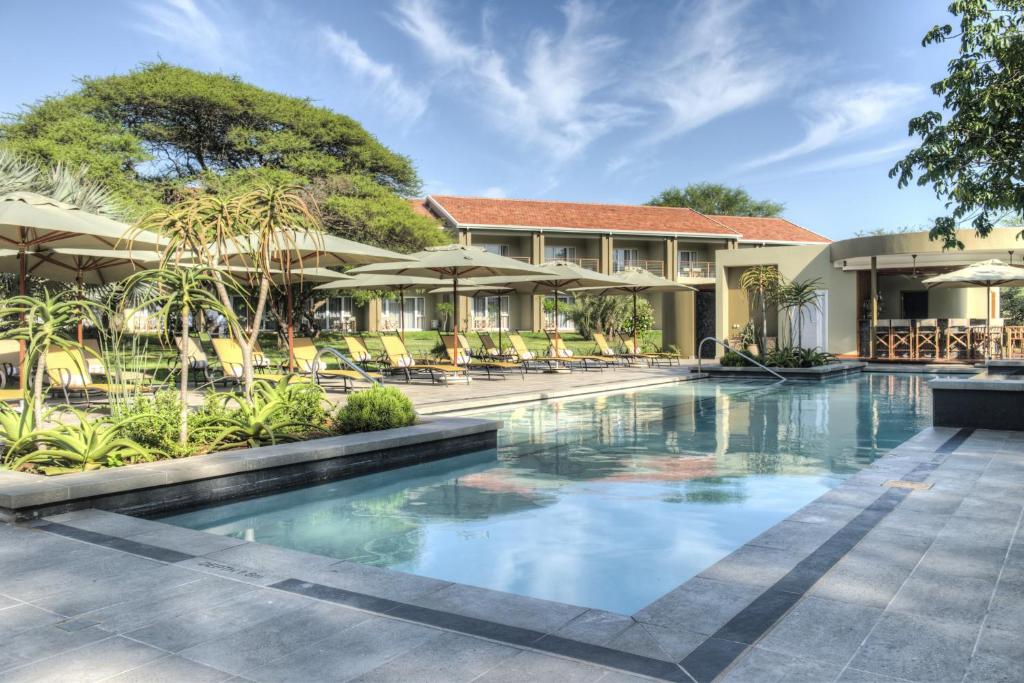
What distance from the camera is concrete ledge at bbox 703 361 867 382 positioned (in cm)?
1641

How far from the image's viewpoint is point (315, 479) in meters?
6.12

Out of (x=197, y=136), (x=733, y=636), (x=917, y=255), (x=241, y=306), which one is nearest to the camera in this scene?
(x=733, y=636)

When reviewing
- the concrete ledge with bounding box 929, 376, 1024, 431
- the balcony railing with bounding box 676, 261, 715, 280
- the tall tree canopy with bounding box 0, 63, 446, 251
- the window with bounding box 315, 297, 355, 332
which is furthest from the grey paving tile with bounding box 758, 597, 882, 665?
the balcony railing with bounding box 676, 261, 715, 280

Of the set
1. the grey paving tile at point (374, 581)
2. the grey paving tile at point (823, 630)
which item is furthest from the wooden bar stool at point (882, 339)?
the grey paving tile at point (374, 581)

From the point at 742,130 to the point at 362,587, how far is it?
127 feet

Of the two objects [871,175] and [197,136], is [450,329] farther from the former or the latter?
[871,175]

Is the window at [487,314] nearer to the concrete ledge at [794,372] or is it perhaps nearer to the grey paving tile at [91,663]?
the concrete ledge at [794,372]

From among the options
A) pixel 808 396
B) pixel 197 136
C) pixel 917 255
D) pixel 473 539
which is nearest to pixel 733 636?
pixel 473 539

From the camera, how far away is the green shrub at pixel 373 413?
23.4 feet

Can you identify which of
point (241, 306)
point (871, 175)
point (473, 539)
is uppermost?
point (871, 175)

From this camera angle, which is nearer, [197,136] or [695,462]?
[695,462]

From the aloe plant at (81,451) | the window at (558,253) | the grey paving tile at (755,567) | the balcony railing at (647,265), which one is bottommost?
the grey paving tile at (755,567)

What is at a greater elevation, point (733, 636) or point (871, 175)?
point (871, 175)

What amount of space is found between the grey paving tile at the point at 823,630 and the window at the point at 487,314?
1396 inches
